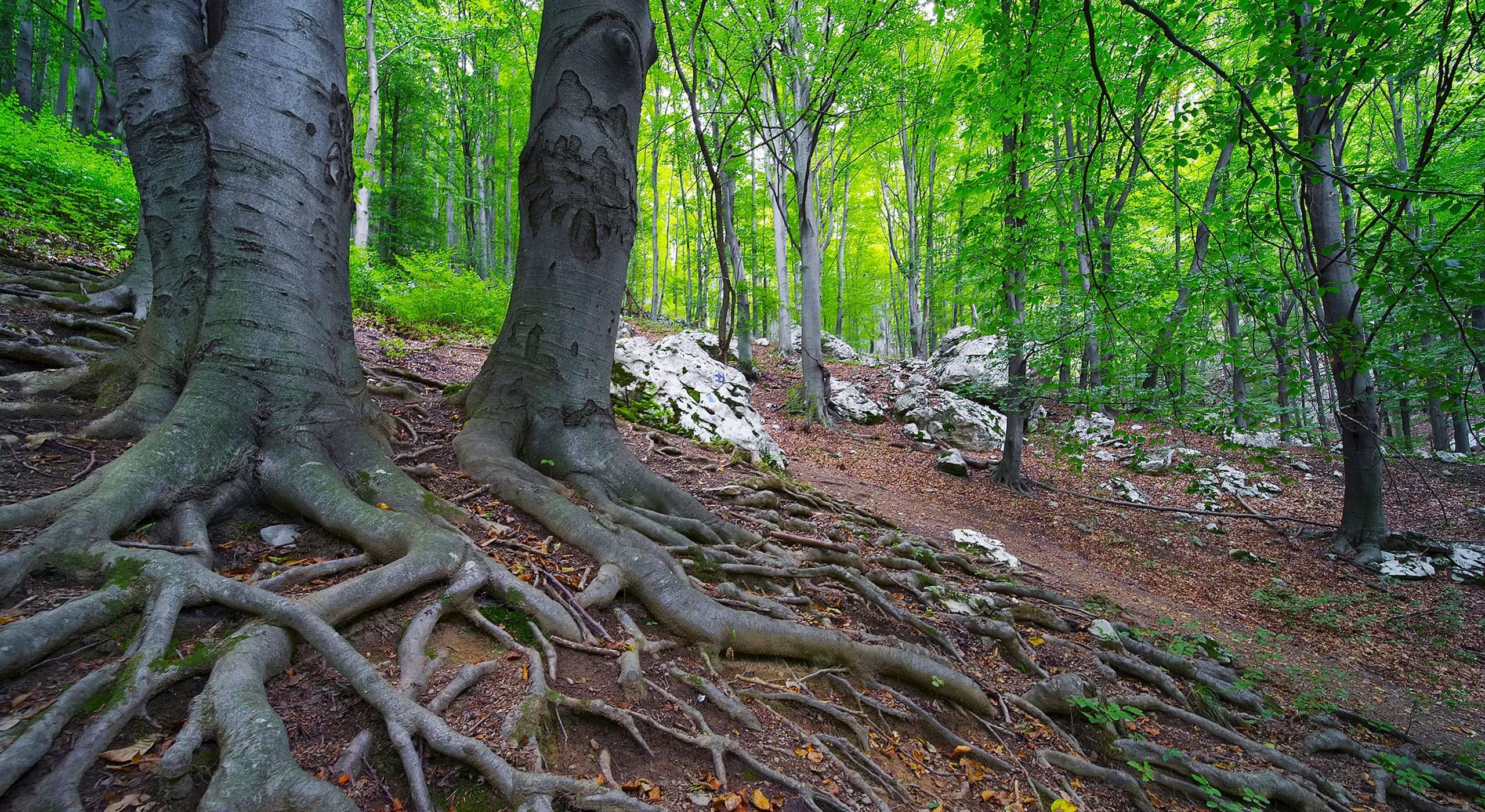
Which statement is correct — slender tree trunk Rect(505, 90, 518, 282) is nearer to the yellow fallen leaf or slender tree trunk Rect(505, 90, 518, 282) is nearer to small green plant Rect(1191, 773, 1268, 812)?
the yellow fallen leaf

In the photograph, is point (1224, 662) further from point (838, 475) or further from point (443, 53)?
point (443, 53)

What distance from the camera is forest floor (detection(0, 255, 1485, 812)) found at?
1.75m

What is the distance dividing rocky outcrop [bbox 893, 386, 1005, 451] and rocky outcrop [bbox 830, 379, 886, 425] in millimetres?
745

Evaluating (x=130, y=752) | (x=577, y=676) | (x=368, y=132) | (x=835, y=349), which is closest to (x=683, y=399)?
(x=577, y=676)

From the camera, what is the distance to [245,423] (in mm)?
2746

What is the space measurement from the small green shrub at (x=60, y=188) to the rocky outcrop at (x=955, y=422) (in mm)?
14492

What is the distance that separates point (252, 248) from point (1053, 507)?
11114mm

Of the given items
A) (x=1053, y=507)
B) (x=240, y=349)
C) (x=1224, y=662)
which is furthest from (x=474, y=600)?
(x=1053, y=507)

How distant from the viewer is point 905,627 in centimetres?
372

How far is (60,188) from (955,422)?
1647 cm

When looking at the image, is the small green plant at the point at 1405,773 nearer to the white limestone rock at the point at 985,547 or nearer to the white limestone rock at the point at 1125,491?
the white limestone rock at the point at 985,547

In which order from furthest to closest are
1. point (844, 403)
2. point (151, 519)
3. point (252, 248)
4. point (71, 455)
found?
point (844, 403), point (252, 248), point (71, 455), point (151, 519)

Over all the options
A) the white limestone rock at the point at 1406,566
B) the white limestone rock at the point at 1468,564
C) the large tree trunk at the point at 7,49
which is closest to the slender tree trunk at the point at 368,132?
the large tree trunk at the point at 7,49

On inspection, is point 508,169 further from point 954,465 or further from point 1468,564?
point 1468,564
